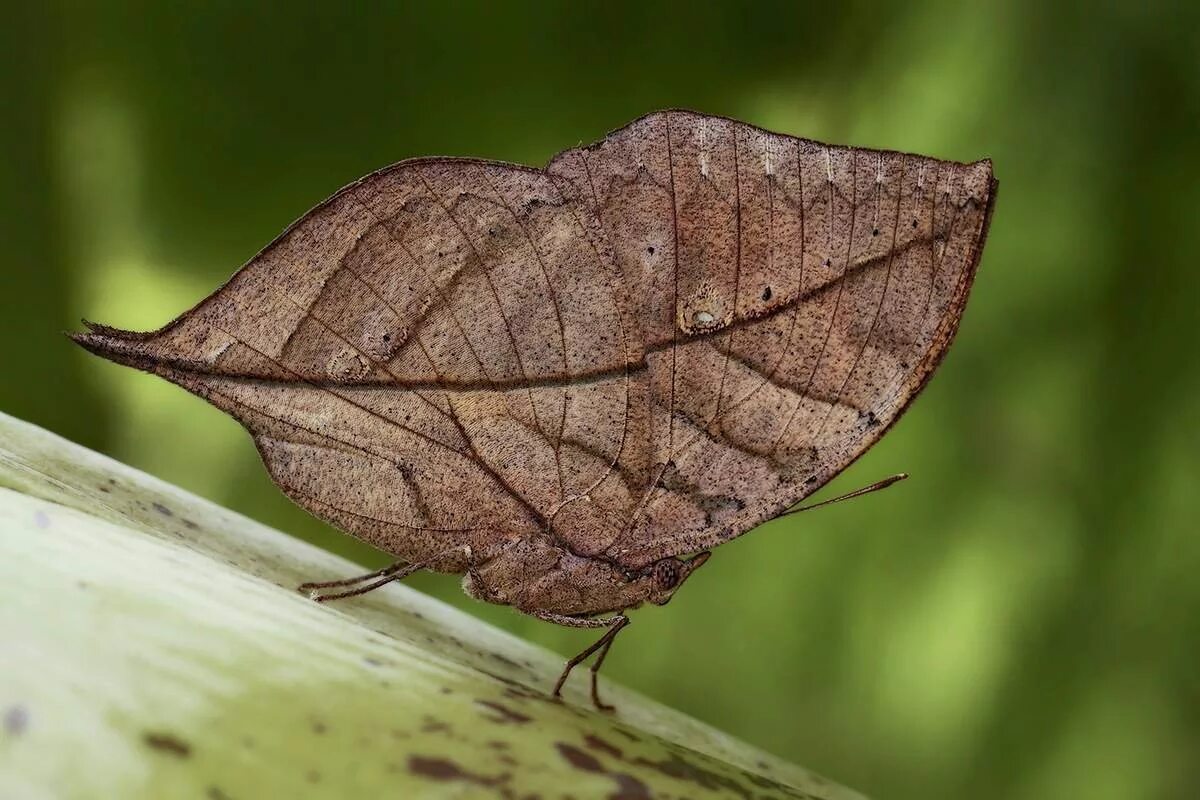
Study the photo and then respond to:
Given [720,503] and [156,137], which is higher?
[156,137]

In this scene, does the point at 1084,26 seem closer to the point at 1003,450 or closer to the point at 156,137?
the point at 1003,450

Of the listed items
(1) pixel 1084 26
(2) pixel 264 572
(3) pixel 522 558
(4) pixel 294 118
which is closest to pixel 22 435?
(2) pixel 264 572

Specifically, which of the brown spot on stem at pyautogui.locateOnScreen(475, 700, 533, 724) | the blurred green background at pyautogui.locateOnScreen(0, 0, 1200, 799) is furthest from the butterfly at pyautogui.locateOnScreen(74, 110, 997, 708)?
the blurred green background at pyautogui.locateOnScreen(0, 0, 1200, 799)

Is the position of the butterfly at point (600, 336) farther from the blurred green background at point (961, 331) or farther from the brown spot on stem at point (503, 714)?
the blurred green background at point (961, 331)

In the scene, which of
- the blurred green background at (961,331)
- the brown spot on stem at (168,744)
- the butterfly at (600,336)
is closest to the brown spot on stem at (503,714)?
the brown spot on stem at (168,744)

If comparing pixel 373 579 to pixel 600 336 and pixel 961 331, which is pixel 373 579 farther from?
pixel 961 331

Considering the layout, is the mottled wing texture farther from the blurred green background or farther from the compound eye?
the blurred green background

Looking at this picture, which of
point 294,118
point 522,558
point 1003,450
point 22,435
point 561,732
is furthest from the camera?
point 294,118

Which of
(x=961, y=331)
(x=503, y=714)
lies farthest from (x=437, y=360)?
(x=961, y=331)
